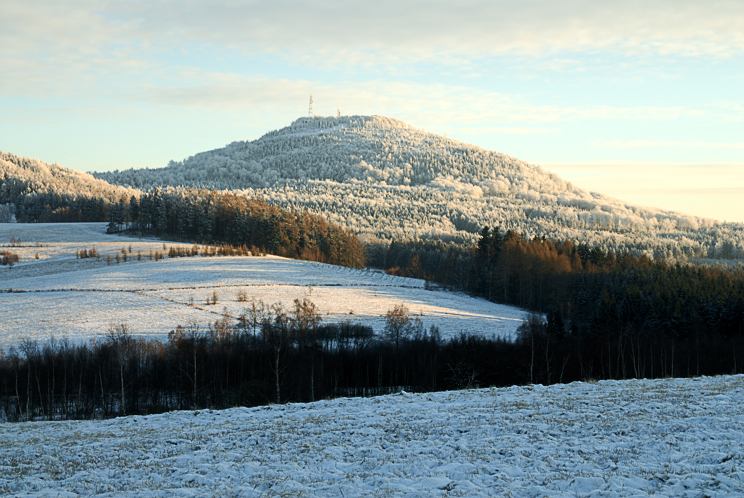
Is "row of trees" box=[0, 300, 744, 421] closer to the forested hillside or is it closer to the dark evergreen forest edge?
the dark evergreen forest edge

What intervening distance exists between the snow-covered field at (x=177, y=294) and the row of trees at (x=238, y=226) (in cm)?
1410

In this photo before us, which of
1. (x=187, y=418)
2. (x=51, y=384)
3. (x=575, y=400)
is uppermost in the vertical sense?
(x=575, y=400)

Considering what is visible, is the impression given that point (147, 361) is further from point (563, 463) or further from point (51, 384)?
point (563, 463)

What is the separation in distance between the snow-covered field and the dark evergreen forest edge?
449cm

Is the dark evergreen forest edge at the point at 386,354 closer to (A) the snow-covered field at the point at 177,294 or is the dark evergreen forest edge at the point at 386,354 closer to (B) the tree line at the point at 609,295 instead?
(B) the tree line at the point at 609,295

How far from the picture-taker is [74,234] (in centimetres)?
11725

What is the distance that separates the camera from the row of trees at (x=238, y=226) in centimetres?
11206

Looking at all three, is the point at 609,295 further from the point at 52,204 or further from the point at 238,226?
the point at 52,204

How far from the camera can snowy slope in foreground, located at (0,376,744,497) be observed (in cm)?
1040

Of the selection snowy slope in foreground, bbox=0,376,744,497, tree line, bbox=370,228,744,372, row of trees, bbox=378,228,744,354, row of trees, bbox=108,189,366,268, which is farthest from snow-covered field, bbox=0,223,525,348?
snowy slope in foreground, bbox=0,376,744,497

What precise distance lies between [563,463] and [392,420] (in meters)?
6.08

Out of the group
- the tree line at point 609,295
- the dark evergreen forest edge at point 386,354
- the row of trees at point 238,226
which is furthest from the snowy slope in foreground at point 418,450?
the row of trees at point 238,226

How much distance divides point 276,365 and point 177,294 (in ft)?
121

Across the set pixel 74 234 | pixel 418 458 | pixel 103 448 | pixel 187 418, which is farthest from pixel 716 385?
pixel 74 234
